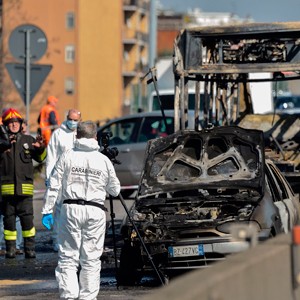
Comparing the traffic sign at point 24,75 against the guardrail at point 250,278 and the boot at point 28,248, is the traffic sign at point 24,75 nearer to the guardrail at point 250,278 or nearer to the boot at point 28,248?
the boot at point 28,248

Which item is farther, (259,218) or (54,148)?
(54,148)

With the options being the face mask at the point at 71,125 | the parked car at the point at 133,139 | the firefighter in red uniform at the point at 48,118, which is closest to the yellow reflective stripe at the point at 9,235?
the face mask at the point at 71,125

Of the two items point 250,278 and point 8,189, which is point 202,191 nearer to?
point 8,189

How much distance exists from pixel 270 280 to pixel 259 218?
5517 millimetres

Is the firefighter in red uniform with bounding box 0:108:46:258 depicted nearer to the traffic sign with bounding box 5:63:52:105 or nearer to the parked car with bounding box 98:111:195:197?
the traffic sign with bounding box 5:63:52:105

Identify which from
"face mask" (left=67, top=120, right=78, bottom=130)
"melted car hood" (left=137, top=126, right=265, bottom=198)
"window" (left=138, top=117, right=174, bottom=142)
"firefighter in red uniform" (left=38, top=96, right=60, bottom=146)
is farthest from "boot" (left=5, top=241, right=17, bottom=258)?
"firefighter in red uniform" (left=38, top=96, right=60, bottom=146)

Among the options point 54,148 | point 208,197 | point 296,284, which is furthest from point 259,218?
point 296,284

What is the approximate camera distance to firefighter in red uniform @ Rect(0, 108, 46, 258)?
605 inches

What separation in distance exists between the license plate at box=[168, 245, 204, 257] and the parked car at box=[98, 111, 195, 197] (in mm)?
10123

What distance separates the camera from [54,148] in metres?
15.4

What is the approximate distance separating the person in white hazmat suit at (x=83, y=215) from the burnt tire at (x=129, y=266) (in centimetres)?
190

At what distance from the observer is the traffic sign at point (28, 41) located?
70.9 feet

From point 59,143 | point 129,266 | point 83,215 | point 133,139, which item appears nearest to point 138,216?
point 129,266

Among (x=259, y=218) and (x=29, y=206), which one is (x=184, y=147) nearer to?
(x=259, y=218)
